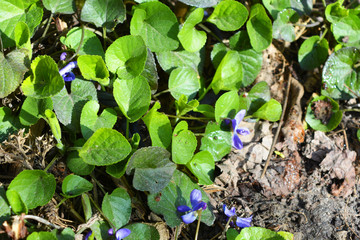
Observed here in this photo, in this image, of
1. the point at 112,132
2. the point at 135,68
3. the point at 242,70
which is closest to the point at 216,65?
the point at 242,70

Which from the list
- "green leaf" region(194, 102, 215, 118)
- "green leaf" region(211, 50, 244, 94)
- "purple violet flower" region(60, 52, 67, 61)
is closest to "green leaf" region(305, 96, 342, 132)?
"green leaf" region(211, 50, 244, 94)

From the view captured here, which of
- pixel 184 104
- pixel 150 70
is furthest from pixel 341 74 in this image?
pixel 150 70

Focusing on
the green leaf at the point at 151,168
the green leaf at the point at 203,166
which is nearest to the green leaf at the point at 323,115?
the green leaf at the point at 203,166

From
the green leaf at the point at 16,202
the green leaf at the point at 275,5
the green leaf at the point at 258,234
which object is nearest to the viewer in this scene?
the green leaf at the point at 16,202

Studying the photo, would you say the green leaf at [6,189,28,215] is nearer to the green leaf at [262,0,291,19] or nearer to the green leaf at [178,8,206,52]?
the green leaf at [178,8,206,52]

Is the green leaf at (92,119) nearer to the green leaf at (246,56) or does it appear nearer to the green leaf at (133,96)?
the green leaf at (133,96)

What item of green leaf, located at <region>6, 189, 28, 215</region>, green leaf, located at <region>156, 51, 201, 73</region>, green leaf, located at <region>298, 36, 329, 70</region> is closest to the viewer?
green leaf, located at <region>6, 189, 28, 215</region>
